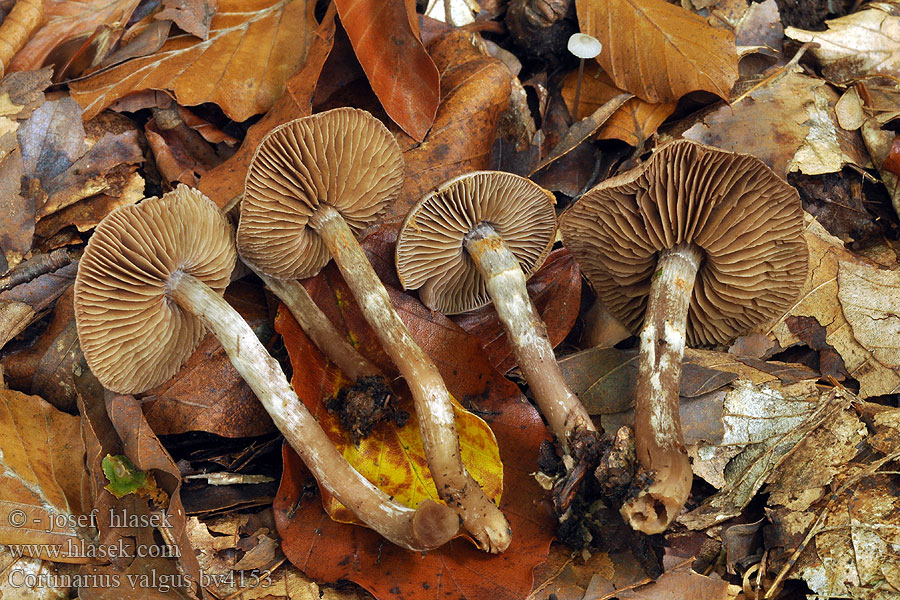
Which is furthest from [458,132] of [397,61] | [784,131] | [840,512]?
[840,512]

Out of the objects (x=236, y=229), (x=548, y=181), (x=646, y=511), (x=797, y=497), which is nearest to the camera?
(x=646, y=511)

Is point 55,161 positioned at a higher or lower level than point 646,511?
higher

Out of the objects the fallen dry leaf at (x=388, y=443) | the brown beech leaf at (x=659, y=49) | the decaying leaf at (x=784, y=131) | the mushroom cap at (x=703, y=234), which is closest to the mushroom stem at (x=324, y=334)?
the fallen dry leaf at (x=388, y=443)

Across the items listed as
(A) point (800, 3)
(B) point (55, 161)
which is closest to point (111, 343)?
(B) point (55, 161)

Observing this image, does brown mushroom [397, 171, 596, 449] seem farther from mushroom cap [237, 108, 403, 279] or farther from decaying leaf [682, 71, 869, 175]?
decaying leaf [682, 71, 869, 175]

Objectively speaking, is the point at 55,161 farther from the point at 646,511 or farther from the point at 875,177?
the point at 875,177

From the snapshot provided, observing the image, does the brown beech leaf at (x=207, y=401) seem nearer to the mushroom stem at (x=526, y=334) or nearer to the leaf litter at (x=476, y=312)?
the leaf litter at (x=476, y=312)

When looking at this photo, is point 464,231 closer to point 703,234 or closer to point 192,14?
point 703,234
